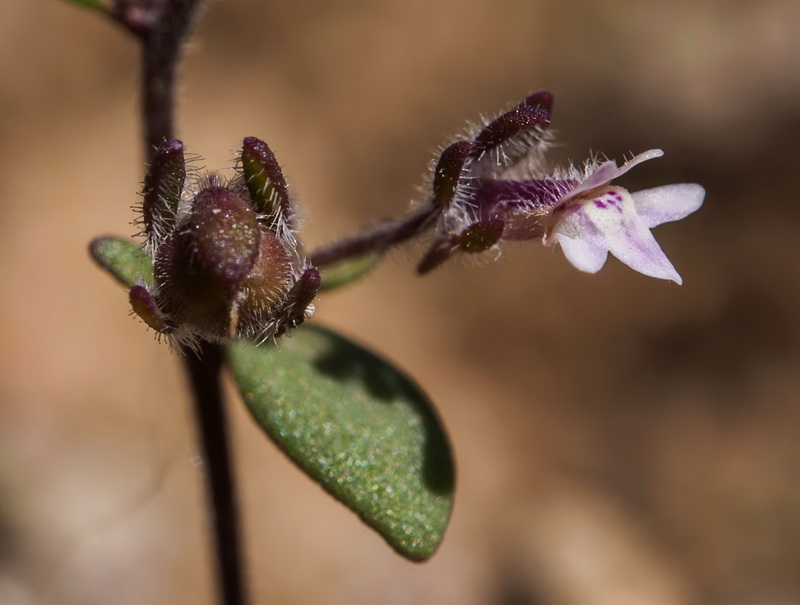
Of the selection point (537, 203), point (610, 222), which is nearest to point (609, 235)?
point (610, 222)

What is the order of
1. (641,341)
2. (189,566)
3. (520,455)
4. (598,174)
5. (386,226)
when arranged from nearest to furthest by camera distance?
(598,174)
(386,226)
(189,566)
(520,455)
(641,341)

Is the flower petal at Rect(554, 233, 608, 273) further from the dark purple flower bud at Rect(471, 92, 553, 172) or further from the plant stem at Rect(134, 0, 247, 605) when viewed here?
the plant stem at Rect(134, 0, 247, 605)

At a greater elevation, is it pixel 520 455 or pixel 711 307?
pixel 711 307

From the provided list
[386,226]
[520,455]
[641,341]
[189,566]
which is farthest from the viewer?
[641,341]

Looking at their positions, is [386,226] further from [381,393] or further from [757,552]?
[757,552]

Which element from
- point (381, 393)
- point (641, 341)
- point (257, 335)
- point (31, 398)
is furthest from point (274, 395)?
point (641, 341)

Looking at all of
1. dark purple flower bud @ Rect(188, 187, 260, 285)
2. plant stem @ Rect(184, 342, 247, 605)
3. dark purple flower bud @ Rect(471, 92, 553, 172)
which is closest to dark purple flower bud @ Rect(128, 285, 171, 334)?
dark purple flower bud @ Rect(188, 187, 260, 285)

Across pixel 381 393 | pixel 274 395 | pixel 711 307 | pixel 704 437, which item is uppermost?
pixel 711 307

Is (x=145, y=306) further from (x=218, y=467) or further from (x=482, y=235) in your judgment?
(x=218, y=467)
